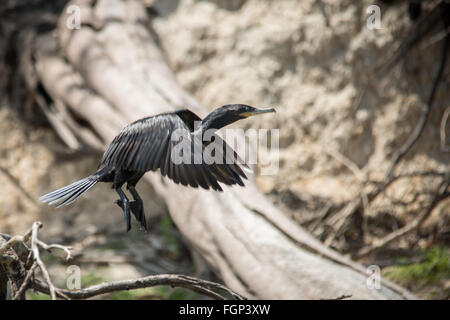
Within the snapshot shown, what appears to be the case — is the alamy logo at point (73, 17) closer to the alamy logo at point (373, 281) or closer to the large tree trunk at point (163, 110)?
the large tree trunk at point (163, 110)

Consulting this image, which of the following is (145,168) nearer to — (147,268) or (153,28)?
(147,268)

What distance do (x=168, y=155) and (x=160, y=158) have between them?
0.9 inches

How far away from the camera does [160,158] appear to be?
1550mm

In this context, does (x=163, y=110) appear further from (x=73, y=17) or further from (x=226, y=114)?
(x=226, y=114)

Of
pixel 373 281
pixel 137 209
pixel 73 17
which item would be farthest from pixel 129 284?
pixel 73 17

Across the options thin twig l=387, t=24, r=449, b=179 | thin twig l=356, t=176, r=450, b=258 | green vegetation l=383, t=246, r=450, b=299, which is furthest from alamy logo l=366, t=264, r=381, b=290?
thin twig l=387, t=24, r=449, b=179

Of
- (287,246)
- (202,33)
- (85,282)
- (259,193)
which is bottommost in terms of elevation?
(85,282)

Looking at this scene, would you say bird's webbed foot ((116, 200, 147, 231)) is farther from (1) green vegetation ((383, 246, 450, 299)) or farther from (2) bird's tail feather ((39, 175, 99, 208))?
(1) green vegetation ((383, 246, 450, 299))

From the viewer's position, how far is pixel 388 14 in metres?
3.47

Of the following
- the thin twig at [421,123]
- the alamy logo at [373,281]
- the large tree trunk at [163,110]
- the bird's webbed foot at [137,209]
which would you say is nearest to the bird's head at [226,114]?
the bird's webbed foot at [137,209]

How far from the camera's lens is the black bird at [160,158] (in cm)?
149
